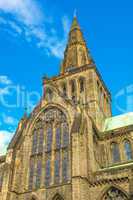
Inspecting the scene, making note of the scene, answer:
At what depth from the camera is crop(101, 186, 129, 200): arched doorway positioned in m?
27.4

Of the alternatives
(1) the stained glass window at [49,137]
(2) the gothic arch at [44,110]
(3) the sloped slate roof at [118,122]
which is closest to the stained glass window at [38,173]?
(1) the stained glass window at [49,137]

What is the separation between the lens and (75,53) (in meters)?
54.8

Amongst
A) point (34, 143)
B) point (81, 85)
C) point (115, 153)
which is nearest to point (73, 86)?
point (81, 85)

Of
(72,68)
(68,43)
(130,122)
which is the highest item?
(68,43)

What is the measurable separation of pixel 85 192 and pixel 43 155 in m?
8.04

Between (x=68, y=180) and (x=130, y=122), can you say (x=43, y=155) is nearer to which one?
(x=68, y=180)

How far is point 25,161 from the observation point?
34.5 meters

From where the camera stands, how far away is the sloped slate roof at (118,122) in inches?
1606

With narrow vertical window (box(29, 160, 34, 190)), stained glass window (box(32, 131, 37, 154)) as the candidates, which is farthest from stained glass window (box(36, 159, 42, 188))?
stained glass window (box(32, 131, 37, 154))

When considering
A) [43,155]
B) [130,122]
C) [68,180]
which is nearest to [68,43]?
[130,122]

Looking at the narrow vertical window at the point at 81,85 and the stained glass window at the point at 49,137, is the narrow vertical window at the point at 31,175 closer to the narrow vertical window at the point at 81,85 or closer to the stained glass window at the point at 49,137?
the stained glass window at the point at 49,137

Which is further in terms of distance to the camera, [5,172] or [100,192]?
[5,172]

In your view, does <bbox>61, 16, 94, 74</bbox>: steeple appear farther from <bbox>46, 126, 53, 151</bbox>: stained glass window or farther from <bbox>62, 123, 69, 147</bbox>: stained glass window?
<bbox>62, 123, 69, 147</bbox>: stained glass window

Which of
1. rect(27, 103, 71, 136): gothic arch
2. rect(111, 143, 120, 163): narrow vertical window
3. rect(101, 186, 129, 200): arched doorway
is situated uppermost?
rect(27, 103, 71, 136): gothic arch
